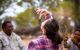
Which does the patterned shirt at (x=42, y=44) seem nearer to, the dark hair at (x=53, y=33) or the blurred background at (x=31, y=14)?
the dark hair at (x=53, y=33)

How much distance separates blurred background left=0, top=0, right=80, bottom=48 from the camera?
2904 mm

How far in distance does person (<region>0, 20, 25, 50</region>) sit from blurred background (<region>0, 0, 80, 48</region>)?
0.72 feet

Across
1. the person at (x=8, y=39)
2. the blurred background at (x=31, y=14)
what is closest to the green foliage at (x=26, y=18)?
the blurred background at (x=31, y=14)

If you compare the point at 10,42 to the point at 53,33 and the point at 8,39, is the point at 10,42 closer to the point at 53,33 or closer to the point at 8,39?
the point at 8,39

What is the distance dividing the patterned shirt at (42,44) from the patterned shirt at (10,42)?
658 mm

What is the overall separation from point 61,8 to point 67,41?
43 cm

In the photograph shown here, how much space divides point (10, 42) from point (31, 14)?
0.46m

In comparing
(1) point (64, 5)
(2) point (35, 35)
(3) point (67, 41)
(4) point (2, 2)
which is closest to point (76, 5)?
(1) point (64, 5)

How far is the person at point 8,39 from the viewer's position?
8.91 ft

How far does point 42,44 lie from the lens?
2117 millimetres

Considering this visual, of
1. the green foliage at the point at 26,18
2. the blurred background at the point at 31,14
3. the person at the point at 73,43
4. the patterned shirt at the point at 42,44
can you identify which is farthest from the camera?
the green foliage at the point at 26,18

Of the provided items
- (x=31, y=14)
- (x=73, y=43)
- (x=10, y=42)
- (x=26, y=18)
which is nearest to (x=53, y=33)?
(x=73, y=43)

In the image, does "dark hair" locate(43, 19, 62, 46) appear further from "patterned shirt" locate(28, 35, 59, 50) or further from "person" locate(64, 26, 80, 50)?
"person" locate(64, 26, 80, 50)

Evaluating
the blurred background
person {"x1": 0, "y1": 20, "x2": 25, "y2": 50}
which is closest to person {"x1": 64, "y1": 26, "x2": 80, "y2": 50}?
the blurred background
